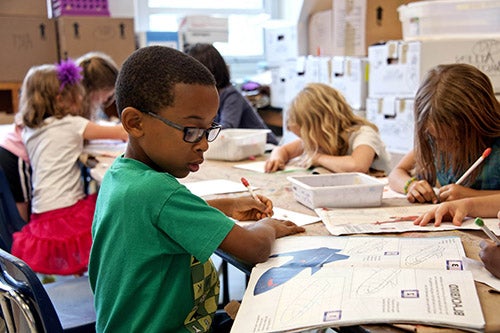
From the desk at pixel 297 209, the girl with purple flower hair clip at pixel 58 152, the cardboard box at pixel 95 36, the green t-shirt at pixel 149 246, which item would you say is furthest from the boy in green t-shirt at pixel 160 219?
the cardboard box at pixel 95 36

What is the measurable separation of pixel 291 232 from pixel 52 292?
87 cm

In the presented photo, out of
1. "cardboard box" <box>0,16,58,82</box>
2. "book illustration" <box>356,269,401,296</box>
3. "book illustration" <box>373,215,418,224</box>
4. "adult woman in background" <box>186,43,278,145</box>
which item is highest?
"cardboard box" <box>0,16,58,82</box>

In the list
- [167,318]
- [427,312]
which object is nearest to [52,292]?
[167,318]

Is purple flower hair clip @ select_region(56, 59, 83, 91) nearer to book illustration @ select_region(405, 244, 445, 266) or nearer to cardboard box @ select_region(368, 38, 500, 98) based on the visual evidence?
cardboard box @ select_region(368, 38, 500, 98)

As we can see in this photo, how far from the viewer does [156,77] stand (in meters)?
1.02

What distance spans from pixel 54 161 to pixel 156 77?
58.5 inches

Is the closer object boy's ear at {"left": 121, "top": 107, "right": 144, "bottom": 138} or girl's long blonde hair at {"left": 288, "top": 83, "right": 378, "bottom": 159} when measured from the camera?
boy's ear at {"left": 121, "top": 107, "right": 144, "bottom": 138}

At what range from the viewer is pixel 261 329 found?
0.78 m

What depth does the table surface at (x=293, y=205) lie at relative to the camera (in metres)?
0.75

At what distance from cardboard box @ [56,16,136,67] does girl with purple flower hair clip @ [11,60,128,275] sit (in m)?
1.49

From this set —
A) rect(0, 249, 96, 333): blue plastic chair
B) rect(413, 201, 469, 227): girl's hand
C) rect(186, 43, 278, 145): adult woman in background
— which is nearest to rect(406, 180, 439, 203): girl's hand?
rect(413, 201, 469, 227): girl's hand

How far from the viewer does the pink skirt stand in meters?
2.17

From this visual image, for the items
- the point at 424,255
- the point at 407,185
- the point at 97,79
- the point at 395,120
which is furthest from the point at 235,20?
the point at 424,255

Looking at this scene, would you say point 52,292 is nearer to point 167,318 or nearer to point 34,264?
point 34,264
